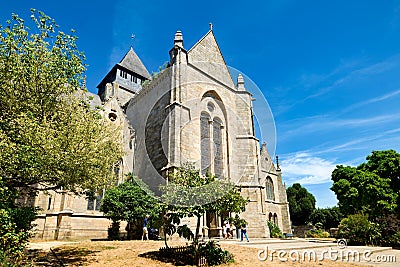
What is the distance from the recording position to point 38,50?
27.9 feet

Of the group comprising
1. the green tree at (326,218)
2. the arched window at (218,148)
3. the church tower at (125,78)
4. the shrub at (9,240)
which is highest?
the church tower at (125,78)

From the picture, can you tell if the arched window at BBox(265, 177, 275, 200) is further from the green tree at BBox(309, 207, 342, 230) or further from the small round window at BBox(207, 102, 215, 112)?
the green tree at BBox(309, 207, 342, 230)

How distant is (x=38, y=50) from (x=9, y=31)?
98 cm

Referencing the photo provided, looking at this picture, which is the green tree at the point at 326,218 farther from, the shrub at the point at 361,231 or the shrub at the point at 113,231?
the shrub at the point at 113,231

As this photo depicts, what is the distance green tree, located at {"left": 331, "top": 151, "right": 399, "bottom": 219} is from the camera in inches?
711

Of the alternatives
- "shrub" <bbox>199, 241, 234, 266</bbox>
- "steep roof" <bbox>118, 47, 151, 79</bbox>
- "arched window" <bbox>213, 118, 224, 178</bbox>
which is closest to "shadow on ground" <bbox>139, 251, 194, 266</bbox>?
"shrub" <bbox>199, 241, 234, 266</bbox>

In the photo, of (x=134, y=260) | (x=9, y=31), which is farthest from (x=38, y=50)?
(x=134, y=260)

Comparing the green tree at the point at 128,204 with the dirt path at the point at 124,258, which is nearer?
the dirt path at the point at 124,258

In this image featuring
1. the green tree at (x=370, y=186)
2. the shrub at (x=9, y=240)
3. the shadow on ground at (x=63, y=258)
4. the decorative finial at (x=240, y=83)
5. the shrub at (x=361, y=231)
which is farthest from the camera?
the decorative finial at (x=240, y=83)

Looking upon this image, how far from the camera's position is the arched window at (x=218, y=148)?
1870cm

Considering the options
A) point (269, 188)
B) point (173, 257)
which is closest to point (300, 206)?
point (269, 188)

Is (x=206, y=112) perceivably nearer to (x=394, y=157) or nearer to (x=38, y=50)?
(x=38, y=50)

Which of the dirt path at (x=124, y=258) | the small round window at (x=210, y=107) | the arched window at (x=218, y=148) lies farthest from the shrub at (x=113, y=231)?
the small round window at (x=210, y=107)

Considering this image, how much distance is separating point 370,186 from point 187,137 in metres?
14.7
